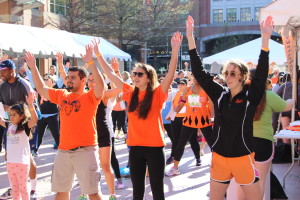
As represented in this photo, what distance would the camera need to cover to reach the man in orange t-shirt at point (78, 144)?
442cm

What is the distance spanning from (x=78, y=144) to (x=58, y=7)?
92.1ft

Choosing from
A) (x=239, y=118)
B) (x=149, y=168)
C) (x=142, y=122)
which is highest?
(x=239, y=118)

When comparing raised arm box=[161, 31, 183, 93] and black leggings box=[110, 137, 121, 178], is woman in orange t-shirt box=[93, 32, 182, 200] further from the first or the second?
black leggings box=[110, 137, 121, 178]

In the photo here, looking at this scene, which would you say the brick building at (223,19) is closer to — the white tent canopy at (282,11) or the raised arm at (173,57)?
the white tent canopy at (282,11)

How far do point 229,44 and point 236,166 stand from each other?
52157 millimetres

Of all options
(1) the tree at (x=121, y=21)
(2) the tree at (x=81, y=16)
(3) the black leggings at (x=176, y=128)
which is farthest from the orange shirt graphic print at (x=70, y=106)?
(1) the tree at (x=121, y=21)

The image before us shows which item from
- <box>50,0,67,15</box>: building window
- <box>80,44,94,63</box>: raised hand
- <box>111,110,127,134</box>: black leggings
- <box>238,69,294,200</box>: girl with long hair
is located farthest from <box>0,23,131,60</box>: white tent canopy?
<box>50,0,67,15</box>: building window

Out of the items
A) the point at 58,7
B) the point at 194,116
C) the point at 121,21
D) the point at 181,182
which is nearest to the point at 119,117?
the point at 194,116

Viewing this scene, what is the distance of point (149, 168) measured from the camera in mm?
4434

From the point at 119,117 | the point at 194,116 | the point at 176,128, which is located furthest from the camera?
the point at 119,117

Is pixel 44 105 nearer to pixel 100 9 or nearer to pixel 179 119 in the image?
pixel 179 119

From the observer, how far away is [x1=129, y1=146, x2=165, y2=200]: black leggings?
4.41 meters

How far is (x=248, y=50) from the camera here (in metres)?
16.1

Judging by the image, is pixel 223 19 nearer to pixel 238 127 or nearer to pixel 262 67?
pixel 262 67
